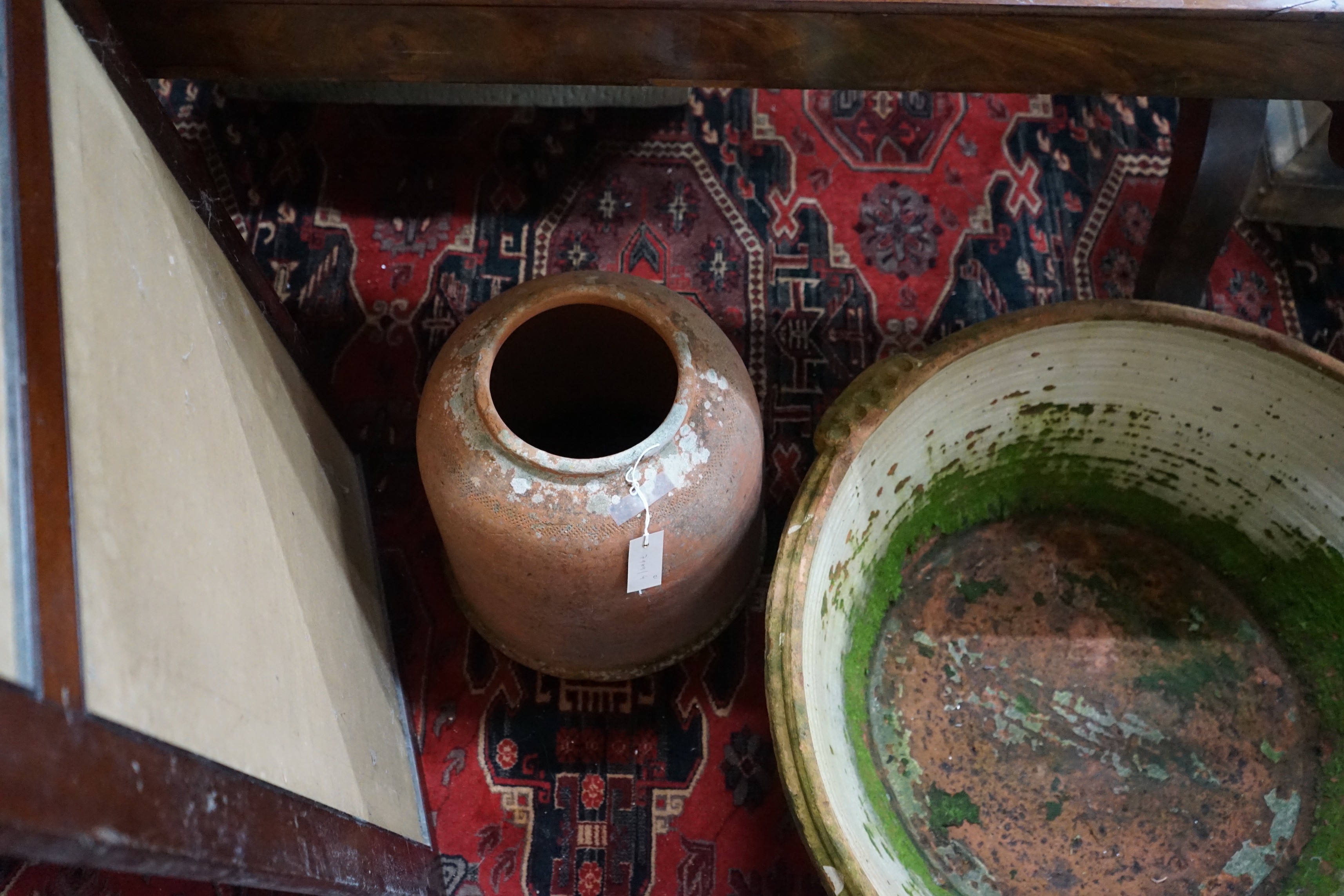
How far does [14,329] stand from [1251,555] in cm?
166

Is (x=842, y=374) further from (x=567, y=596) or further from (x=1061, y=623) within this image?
(x=567, y=596)

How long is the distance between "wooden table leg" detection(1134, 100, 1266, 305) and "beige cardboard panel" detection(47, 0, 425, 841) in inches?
58.3

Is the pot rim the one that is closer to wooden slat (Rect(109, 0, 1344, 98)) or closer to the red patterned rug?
wooden slat (Rect(109, 0, 1344, 98))

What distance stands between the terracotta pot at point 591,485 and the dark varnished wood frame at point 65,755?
0.39 m

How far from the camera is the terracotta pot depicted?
42.4 inches

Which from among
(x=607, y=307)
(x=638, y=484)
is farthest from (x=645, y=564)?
(x=607, y=307)

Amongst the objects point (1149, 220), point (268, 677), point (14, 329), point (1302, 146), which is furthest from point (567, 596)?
point (1302, 146)

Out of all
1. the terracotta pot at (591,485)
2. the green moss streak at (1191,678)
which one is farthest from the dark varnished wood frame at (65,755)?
the green moss streak at (1191,678)

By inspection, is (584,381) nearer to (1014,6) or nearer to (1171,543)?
(1014,6)

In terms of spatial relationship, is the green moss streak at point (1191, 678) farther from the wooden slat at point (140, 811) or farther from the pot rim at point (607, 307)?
the wooden slat at point (140, 811)

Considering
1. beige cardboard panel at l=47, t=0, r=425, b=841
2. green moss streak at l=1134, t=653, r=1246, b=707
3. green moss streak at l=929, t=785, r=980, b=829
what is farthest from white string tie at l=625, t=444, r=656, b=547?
green moss streak at l=1134, t=653, r=1246, b=707

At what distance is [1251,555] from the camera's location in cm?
146

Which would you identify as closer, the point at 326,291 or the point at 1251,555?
the point at 1251,555

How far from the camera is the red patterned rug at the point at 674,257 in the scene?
151cm
